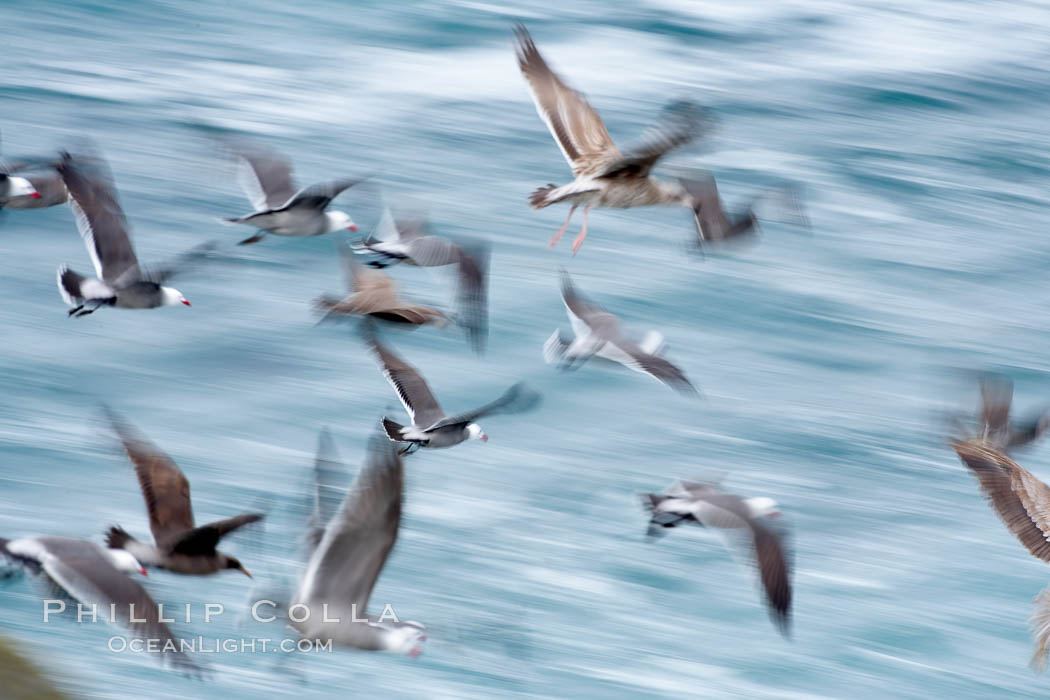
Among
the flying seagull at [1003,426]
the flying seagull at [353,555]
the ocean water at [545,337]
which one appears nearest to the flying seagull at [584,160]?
the ocean water at [545,337]

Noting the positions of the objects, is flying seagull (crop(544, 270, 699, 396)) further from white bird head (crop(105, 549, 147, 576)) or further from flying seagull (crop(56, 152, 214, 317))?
white bird head (crop(105, 549, 147, 576))

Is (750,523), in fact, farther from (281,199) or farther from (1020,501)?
(281,199)

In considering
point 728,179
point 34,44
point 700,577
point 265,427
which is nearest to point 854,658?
point 700,577

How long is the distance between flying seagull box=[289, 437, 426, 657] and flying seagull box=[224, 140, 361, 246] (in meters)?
2.43

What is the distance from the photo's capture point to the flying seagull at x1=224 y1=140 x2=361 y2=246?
24.9ft

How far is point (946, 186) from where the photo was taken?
541 inches

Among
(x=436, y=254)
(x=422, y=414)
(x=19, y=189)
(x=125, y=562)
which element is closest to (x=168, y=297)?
(x=19, y=189)

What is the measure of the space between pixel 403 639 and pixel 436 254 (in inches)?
98.5

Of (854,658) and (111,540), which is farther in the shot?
(854,658)

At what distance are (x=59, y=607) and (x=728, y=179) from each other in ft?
23.9

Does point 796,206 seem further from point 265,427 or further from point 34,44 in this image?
point 34,44

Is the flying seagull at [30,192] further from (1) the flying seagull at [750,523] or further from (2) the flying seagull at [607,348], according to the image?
(1) the flying seagull at [750,523]

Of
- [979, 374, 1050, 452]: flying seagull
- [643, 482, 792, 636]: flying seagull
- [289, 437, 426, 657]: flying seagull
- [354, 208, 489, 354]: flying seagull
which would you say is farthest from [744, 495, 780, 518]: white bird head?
[354, 208, 489, 354]: flying seagull

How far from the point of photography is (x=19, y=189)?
27.7ft
